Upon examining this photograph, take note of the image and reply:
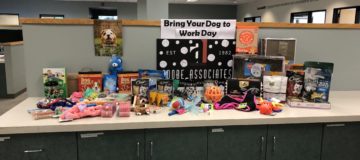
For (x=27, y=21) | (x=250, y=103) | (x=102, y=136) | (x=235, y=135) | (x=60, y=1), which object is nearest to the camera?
(x=102, y=136)

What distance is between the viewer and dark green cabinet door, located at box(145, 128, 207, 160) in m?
1.62

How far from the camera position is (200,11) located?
1455 cm

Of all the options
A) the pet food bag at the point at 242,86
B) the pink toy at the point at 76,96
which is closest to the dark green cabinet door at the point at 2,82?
the pink toy at the point at 76,96

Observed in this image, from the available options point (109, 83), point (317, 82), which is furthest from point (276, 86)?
point (109, 83)

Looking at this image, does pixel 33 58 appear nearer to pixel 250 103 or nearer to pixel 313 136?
pixel 250 103

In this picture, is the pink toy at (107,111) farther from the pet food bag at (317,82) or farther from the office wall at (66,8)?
the office wall at (66,8)

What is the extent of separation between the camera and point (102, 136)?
156 cm

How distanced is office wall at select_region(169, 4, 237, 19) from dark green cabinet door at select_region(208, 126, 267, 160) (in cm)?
1279

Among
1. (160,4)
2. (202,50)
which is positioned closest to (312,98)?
(202,50)

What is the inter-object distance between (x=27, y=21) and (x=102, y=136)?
3.34ft

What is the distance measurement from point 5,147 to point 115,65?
0.84 meters

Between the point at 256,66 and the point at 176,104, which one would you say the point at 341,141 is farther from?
the point at 176,104

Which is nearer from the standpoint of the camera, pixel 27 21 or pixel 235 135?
pixel 235 135

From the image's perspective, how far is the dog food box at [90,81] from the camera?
2008mm
